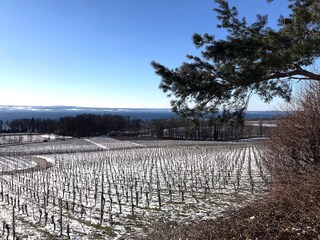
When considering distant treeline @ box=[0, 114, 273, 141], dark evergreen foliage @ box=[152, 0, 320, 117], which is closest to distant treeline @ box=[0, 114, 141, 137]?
distant treeline @ box=[0, 114, 273, 141]

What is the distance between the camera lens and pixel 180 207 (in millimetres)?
14180

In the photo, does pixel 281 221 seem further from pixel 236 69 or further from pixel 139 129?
pixel 139 129

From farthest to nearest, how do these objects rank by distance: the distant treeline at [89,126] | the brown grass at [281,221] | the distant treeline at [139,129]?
the distant treeline at [89,126] → the distant treeline at [139,129] → the brown grass at [281,221]

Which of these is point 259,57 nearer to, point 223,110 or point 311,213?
point 223,110

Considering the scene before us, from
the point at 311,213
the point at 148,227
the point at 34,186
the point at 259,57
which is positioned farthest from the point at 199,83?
the point at 34,186

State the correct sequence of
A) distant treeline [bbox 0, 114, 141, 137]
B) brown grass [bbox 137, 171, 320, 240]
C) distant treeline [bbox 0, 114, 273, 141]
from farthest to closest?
1. distant treeline [bbox 0, 114, 141, 137]
2. distant treeline [bbox 0, 114, 273, 141]
3. brown grass [bbox 137, 171, 320, 240]

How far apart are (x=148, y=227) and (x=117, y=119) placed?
10514 cm

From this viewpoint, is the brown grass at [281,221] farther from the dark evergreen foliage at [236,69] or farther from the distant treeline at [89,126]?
the distant treeline at [89,126]

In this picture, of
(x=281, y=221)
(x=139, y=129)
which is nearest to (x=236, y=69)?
(x=281, y=221)

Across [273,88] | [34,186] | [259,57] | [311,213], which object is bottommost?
[34,186]

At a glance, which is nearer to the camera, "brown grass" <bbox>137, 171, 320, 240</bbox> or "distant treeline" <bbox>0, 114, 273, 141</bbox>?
"brown grass" <bbox>137, 171, 320, 240</bbox>

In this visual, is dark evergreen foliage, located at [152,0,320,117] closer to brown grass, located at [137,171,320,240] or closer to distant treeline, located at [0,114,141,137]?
brown grass, located at [137,171,320,240]

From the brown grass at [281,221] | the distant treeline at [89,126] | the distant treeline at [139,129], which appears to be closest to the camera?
the brown grass at [281,221]

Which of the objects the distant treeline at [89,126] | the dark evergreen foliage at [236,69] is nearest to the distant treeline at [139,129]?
the distant treeline at [89,126]
